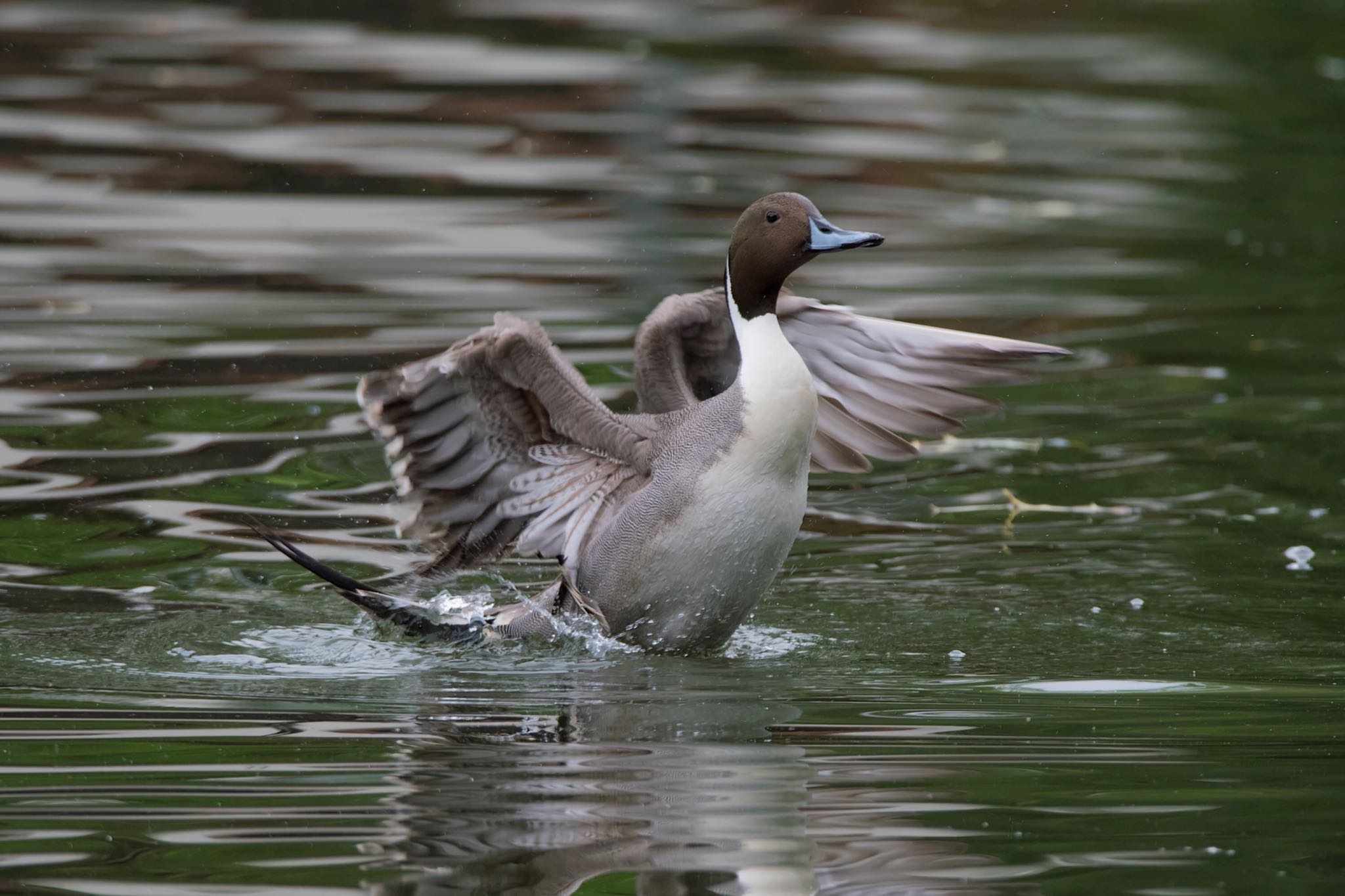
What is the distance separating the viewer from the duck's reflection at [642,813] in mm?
4039

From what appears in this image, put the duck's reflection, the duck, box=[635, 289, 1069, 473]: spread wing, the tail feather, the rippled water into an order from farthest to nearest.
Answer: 1. box=[635, 289, 1069, 473]: spread wing
2. the tail feather
3. the duck
4. the rippled water
5. the duck's reflection

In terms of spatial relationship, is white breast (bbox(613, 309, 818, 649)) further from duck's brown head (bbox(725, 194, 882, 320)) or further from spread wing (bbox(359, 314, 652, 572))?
spread wing (bbox(359, 314, 652, 572))

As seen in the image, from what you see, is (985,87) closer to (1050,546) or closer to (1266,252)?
(1266,252)

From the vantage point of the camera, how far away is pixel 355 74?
1764 centimetres

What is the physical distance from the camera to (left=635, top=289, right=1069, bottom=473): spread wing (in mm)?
7156

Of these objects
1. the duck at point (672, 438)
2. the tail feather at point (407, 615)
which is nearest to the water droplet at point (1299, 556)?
the duck at point (672, 438)

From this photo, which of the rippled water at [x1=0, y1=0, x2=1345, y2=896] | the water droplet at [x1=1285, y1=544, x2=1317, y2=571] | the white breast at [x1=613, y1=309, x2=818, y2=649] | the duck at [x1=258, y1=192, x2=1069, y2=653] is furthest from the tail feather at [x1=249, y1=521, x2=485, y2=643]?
the water droplet at [x1=1285, y1=544, x2=1317, y2=571]

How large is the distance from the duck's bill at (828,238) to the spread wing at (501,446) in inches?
35.8

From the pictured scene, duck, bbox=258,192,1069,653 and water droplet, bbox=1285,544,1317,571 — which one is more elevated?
duck, bbox=258,192,1069,653

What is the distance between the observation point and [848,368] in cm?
746

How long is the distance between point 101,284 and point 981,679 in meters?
7.14

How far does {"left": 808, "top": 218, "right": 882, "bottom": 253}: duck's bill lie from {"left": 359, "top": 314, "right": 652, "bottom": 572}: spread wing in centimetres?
91

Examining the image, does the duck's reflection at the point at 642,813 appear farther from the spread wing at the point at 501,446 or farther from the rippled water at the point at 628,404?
the spread wing at the point at 501,446

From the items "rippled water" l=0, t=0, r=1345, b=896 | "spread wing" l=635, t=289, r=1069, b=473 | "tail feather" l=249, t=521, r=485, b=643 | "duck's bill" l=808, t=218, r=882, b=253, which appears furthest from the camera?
"spread wing" l=635, t=289, r=1069, b=473
